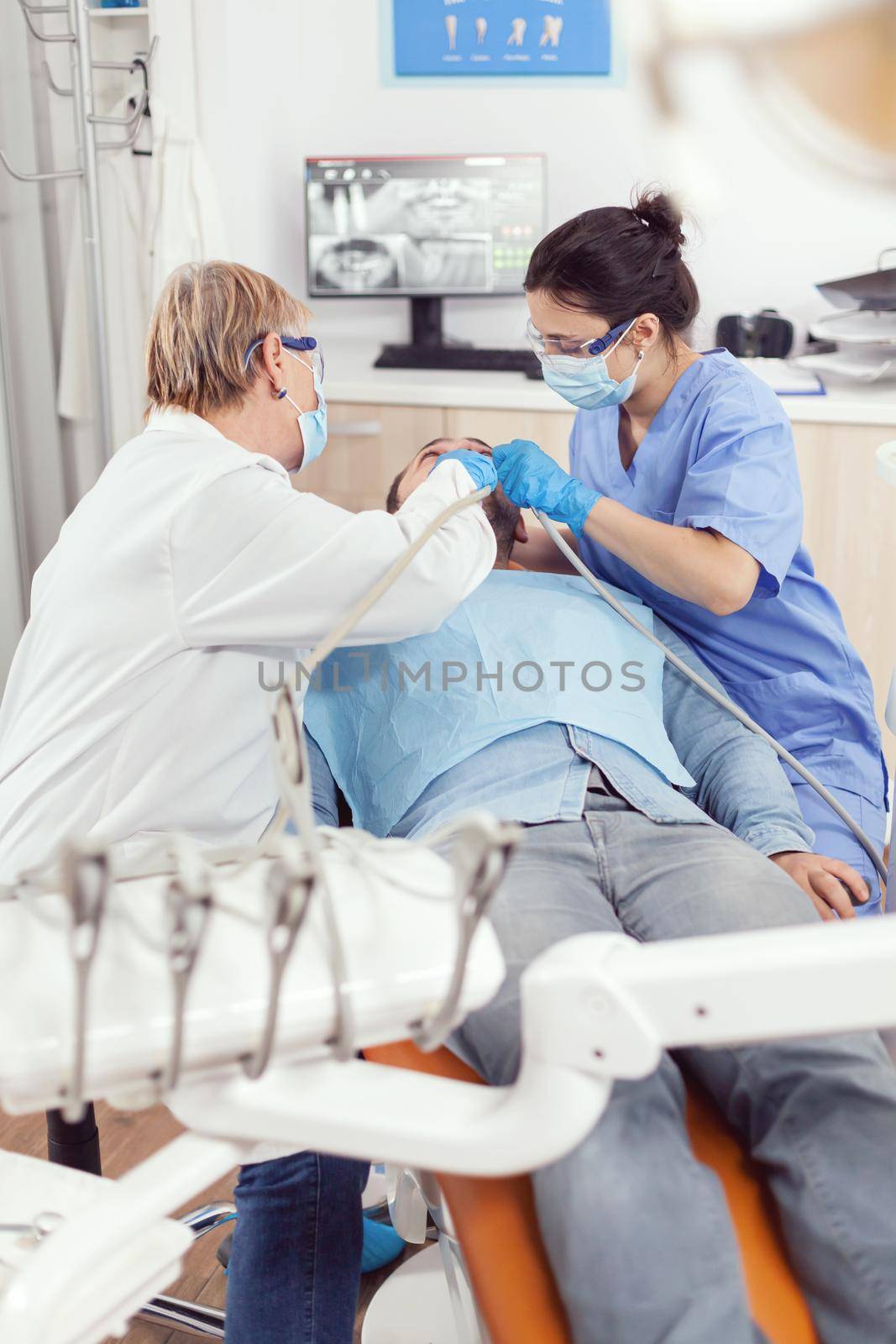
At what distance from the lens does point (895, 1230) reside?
82cm

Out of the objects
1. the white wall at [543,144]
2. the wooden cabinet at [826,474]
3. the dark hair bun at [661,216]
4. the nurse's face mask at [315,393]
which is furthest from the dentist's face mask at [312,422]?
the white wall at [543,144]

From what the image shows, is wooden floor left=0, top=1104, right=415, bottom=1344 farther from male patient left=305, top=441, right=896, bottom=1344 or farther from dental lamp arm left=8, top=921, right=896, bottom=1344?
dental lamp arm left=8, top=921, right=896, bottom=1344

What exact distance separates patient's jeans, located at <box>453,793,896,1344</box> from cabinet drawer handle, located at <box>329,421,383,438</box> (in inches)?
70.1

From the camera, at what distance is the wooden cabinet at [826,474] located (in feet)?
8.08

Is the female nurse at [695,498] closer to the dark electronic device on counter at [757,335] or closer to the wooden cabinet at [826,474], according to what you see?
the wooden cabinet at [826,474]

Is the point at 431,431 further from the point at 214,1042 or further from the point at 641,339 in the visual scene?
the point at 214,1042

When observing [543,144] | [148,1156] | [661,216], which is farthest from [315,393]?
[543,144]

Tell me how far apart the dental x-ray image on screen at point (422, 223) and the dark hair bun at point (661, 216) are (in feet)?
3.90

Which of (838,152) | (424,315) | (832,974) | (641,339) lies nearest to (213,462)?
(641,339)

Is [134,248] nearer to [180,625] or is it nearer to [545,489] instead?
[545,489]

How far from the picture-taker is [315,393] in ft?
4.71

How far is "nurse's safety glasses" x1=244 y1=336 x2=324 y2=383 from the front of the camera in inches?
52.8

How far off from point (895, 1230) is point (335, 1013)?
44 cm

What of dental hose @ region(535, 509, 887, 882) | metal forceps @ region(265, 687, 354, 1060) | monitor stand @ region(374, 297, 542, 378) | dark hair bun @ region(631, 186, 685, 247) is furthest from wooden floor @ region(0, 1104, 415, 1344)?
monitor stand @ region(374, 297, 542, 378)
